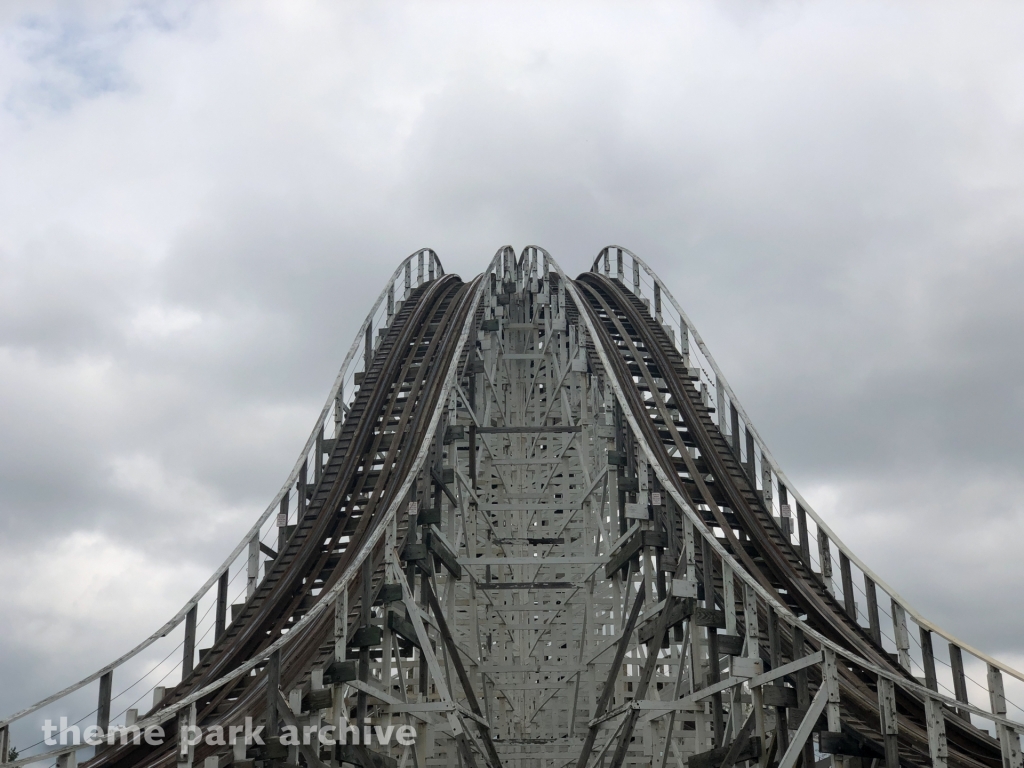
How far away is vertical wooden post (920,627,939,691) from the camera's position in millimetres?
11742

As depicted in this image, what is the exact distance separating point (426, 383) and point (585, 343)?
2888 mm

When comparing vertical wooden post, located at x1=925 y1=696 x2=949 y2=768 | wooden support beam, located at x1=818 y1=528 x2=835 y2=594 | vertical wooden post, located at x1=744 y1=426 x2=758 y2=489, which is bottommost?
vertical wooden post, located at x1=925 y1=696 x2=949 y2=768

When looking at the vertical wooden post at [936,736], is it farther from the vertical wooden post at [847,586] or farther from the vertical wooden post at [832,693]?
the vertical wooden post at [847,586]

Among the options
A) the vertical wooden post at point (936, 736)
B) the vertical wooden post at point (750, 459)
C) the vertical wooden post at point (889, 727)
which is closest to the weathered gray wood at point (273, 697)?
the vertical wooden post at point (889, 727)

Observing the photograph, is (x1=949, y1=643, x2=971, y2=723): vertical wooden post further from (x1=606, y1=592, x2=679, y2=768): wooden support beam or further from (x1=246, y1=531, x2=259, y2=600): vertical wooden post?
(x1=246, y1=531, x2=259, y2=600): vertical wooden post

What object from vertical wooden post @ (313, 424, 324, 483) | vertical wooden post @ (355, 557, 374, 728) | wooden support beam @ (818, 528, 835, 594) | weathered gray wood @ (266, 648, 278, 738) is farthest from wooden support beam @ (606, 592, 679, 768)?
vertical wooden post @ (313, 424, 324, 483)

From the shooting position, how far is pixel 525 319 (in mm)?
23453

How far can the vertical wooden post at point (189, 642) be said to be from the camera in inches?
511

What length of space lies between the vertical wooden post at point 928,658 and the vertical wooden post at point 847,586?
1.60 m

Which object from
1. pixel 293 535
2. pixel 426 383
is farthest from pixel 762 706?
pixel 426 383

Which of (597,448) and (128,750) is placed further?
(597,448)

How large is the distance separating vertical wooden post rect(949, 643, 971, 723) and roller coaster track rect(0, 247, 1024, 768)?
1.5 inches

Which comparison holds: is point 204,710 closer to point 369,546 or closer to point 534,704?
point 369,546

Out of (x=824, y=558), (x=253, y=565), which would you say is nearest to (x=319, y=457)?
(x=253, y=565)
